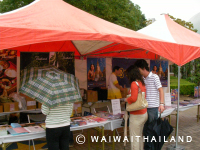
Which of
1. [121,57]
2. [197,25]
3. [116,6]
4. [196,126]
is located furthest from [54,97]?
[197,25]

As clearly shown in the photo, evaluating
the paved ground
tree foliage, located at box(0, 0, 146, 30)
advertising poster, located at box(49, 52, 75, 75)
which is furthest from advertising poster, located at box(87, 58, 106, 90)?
tree foliage, located at box(0, 0, 146, 30)

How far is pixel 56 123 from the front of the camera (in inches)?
103

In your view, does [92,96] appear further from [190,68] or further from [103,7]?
[190,68]

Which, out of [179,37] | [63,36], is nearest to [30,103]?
[63,36]

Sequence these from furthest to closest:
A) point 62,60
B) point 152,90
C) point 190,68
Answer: point 190,68, point 62,60, point 152,90

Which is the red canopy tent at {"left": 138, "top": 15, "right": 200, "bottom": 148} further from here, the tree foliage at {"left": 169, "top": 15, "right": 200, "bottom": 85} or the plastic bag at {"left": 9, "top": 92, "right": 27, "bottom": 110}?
the tree foliage at {"left": 169, "top": 15, "right": 200, "bottom": 85}

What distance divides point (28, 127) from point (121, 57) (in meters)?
4.12

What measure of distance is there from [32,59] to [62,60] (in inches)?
28.0

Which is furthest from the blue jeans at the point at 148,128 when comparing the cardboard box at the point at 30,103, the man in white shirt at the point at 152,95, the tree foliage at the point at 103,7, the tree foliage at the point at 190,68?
the tree foliage at the point at 190,68

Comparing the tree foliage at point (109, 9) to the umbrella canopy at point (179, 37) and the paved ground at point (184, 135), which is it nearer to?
the umbrella canopy at point (179, 37)

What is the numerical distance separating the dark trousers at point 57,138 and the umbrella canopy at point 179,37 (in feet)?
8.23

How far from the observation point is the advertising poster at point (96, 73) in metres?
6.03

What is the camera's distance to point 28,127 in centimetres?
330

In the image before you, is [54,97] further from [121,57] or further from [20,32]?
[121,57]
